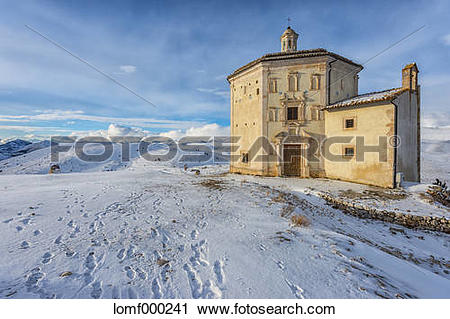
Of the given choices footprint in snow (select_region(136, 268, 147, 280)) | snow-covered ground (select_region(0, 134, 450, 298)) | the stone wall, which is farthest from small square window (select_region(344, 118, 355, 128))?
footprint in snow (select_region(136, 268, 147, 280))

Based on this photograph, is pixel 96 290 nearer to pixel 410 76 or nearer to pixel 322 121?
pixel 322 121

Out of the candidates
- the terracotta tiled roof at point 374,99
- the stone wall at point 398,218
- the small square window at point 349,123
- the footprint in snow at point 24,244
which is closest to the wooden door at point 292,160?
the small square window at point 349,123

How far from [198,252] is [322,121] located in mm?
16366

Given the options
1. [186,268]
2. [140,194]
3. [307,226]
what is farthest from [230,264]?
[140,194]

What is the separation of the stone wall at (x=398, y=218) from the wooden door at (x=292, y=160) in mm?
7720

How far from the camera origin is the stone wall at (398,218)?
327 inches

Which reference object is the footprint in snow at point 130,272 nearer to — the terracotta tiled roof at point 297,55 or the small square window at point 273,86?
the small square window at point 273,86

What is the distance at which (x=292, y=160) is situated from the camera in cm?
1772

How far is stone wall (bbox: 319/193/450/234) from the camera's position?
8.30 meters

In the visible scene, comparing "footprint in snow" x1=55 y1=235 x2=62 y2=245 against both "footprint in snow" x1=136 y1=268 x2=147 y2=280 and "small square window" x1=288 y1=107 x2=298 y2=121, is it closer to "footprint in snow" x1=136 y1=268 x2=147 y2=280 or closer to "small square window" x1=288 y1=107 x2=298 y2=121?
"footprint in snow" x1=136 y1=268 x2=147 y2=280

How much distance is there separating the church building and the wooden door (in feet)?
0.28

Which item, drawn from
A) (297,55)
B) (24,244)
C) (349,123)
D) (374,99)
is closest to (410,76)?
(374,99)

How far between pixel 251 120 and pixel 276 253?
16.0 meters

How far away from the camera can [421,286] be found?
3.84 meters
